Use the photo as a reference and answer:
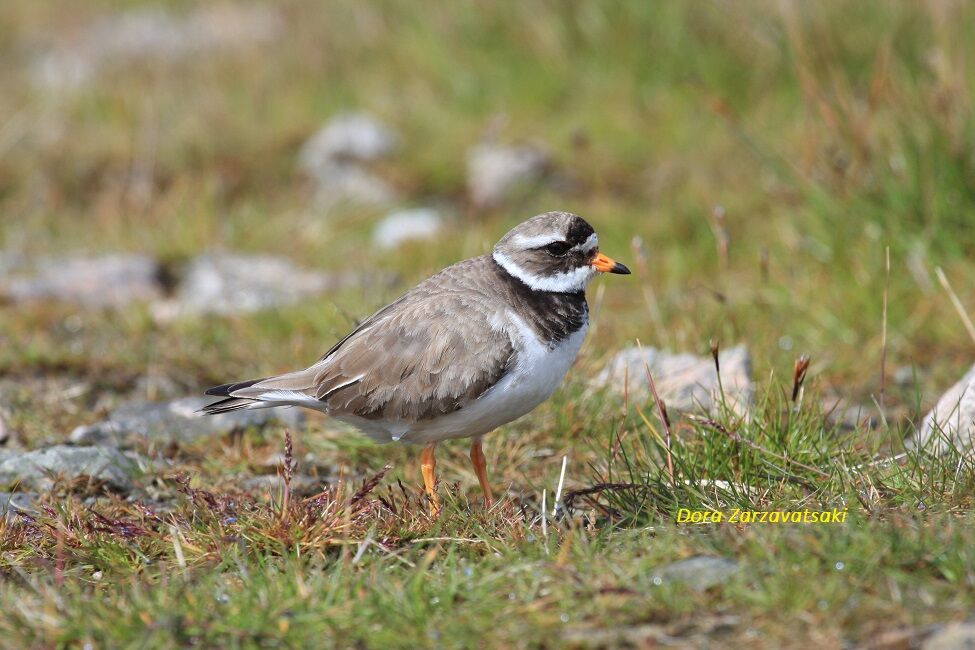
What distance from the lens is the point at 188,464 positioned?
541cm

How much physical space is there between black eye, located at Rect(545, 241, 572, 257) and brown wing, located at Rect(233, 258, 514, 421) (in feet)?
0.94

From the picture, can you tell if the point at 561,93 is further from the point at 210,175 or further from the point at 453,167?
the point at 210,175

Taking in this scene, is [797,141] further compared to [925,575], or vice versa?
[797,141]

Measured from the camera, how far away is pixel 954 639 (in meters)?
3.12

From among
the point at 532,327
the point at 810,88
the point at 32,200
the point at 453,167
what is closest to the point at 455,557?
the point at 532,327

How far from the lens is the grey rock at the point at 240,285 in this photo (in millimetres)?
7637

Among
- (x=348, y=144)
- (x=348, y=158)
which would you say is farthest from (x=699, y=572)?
(x=348, y=144)

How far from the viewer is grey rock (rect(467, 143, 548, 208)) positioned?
362 inches

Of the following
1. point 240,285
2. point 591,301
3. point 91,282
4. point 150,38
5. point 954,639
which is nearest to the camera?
point 954,639

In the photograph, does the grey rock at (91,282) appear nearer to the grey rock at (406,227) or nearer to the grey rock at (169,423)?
the grey rock at (406,227)

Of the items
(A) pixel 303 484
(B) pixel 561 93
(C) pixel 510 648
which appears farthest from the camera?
(B) pixel 561 93

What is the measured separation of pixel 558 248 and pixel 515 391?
2.54 ft

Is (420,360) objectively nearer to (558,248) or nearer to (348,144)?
(558,248)

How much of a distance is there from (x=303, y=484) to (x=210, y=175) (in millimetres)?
4957
